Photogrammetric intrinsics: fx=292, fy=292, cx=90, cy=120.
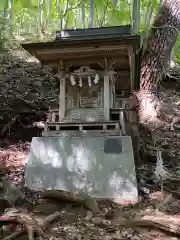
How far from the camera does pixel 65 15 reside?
16672 mm

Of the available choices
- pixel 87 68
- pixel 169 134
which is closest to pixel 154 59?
pixel 169 134

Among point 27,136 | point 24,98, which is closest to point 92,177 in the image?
point 27,136

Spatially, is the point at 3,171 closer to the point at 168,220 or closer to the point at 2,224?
the point at 2,224

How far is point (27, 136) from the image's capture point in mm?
10805

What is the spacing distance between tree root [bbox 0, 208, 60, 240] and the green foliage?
6.83 metres

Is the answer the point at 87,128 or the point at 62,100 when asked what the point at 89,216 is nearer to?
the point at 87,128

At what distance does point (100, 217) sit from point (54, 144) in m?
2.35

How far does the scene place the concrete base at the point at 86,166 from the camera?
21.8 ft

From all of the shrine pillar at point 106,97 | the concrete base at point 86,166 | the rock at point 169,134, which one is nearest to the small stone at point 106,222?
the concrete base at point 86,166

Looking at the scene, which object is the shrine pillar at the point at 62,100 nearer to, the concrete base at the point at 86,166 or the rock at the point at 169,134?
the concrete base at the point at 86,166

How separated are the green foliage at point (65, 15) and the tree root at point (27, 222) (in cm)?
683

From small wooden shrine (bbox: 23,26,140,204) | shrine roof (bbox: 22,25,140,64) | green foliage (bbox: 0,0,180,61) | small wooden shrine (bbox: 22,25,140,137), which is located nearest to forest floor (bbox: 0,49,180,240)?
small wooden shrine (bbox: 23,26,140,204)

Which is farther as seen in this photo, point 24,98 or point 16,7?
point 16,7

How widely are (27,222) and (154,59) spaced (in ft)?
28.7
